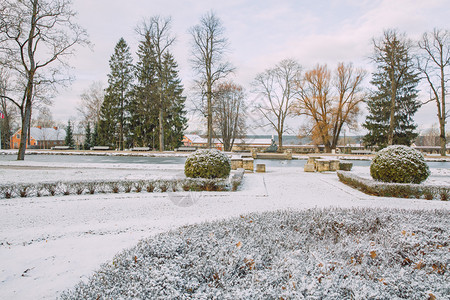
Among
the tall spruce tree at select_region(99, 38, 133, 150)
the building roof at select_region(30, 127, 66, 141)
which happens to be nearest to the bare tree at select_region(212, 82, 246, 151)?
the tall spruce tree at select_region(99, 38, 133, 150)

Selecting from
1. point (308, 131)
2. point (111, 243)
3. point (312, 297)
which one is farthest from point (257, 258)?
point (308, 131)

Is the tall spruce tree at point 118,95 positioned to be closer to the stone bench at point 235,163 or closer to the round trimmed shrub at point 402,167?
the stone bench at point 235,163

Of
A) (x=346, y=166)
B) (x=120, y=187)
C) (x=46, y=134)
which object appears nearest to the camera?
(x=120, y=187)

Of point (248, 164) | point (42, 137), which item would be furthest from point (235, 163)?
point (42, 137)

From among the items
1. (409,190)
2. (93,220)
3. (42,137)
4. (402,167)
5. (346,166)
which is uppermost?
(42,137)

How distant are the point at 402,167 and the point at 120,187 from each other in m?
9.15

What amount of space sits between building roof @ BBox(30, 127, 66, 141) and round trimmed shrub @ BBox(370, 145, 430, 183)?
219 feet

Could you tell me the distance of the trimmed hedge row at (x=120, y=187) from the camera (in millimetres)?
7324

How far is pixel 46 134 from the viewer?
61469 mm

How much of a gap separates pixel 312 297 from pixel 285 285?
0.23 metres

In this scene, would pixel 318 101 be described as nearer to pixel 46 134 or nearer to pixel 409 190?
pixel 409 190

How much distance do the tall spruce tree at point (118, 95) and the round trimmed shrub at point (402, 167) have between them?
36602 mm

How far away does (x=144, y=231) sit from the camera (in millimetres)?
4262

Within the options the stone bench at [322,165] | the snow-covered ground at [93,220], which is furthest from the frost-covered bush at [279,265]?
the stone bench at [322,165]
